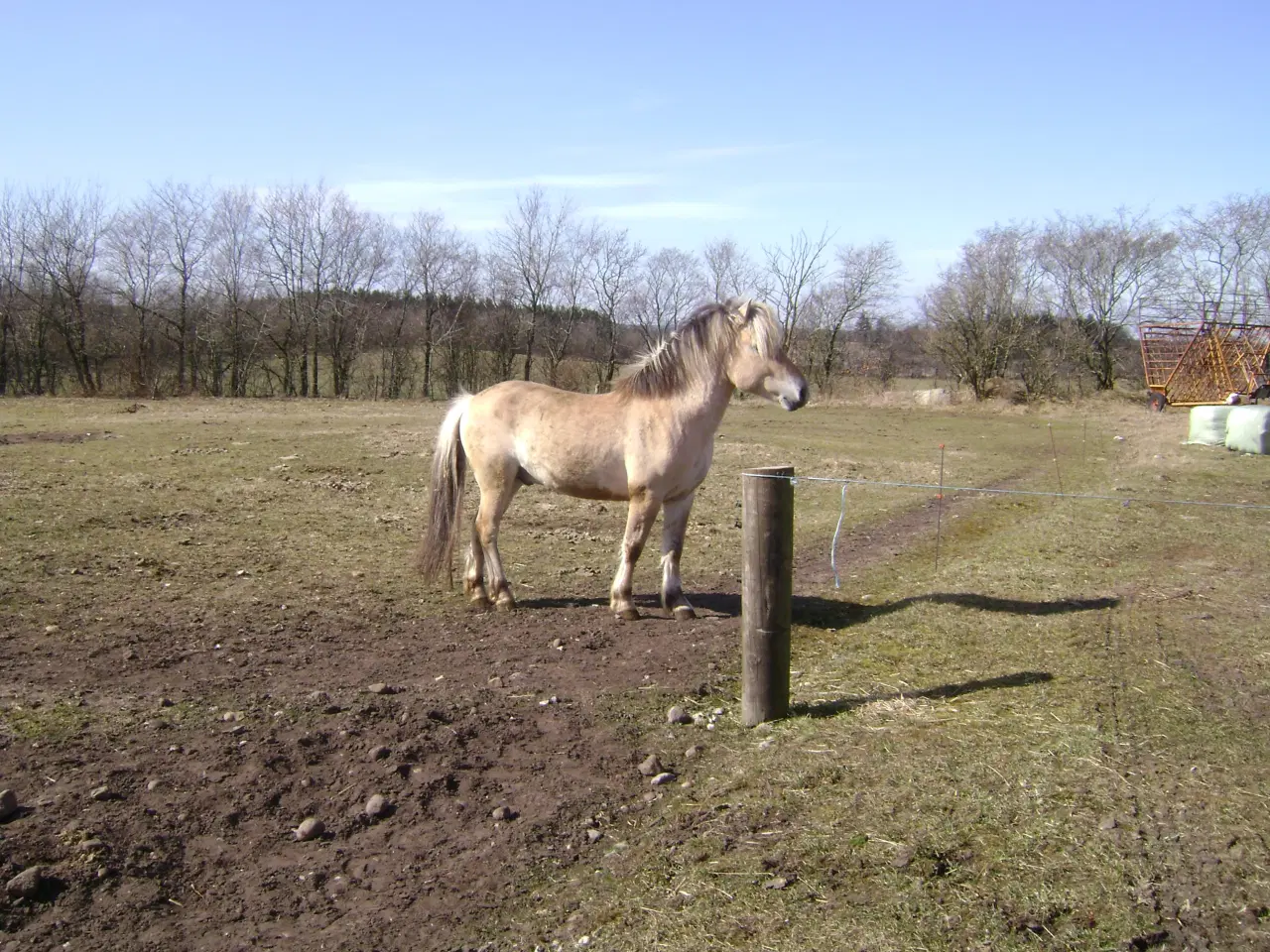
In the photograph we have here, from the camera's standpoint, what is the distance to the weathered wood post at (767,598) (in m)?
4.80

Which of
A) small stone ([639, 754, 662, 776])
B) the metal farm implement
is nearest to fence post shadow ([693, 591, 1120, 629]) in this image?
small stone ([639, 754, 662, 776])

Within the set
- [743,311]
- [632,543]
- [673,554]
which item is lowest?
[673,554]

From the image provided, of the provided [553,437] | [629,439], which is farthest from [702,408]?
[553,437]

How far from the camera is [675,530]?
7.16 m

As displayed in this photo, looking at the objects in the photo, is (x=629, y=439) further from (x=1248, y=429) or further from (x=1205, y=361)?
(x=1205, y=361)

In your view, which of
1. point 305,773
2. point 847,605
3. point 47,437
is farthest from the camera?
point 47,437

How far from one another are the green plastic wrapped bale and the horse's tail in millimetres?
17374

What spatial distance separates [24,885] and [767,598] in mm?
3375

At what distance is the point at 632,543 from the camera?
695 cm

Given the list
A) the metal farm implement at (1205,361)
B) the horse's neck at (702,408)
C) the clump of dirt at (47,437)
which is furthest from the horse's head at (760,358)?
the metal farm implement at (1205,361)

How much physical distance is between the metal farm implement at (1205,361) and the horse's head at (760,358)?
2775 centimetres

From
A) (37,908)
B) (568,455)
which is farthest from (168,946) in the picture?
(568,455)

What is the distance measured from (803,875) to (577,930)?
821 mm

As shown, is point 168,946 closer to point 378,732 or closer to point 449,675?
point 378,732
